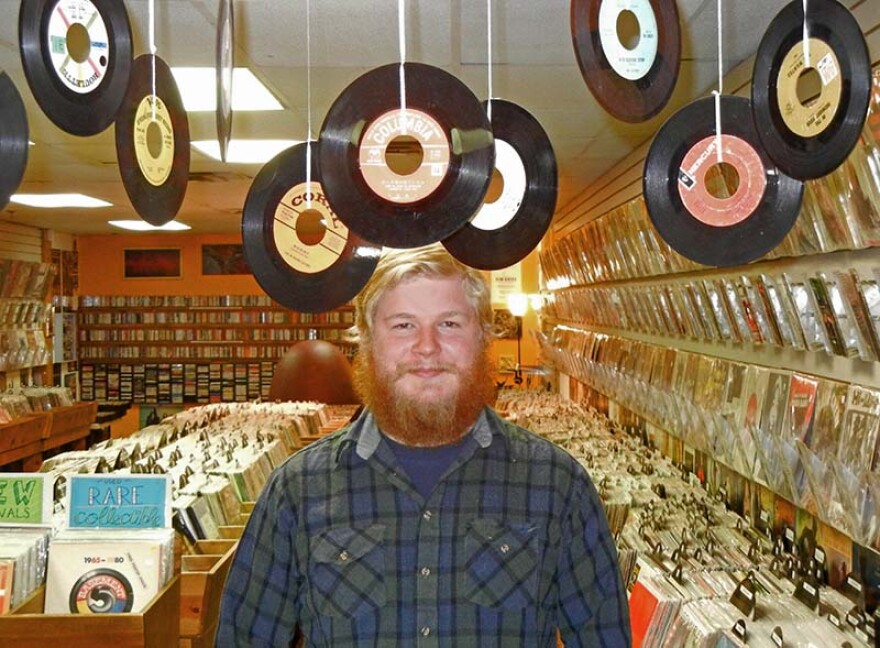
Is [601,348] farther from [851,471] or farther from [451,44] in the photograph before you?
[851,471]

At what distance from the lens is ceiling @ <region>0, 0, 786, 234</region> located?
2.94 m

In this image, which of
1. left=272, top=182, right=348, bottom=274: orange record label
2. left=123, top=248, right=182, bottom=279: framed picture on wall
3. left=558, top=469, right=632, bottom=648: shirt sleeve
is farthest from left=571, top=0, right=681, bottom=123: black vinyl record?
left=123, top=248, right=182, bottom=279: framed picture on wall

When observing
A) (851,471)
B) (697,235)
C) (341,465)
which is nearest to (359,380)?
(341,465)

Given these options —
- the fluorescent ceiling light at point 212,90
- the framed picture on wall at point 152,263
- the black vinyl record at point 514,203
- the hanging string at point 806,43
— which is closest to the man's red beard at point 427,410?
the black vinyl record at point 514,203

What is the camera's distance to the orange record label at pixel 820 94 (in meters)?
1.57

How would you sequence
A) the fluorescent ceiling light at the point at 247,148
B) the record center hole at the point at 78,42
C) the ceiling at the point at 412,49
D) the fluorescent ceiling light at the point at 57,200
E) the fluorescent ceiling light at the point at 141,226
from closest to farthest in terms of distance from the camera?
the record center hole at the point at 78,42 < the ceiling at the point at 412,49 < the fluorescent ceiling light at the point at 247,148 < the fluorescent ceiling light at the point at 57,200 < the fluorescent ceiling light at the point at 141,226

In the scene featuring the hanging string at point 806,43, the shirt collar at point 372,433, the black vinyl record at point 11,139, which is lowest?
the shirt collar at point 372,433

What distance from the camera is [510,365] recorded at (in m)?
11.9

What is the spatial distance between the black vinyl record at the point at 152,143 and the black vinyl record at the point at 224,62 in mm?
91

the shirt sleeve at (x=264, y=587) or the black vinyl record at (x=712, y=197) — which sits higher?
the black vinyl record at (x=712, y=197)

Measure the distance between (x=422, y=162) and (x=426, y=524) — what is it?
76cm

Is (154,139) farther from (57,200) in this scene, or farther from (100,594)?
(57,200)

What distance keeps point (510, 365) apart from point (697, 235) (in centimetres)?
1024

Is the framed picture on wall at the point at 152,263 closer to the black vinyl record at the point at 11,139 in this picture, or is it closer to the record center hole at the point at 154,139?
the record center hole at the point at 154,139
